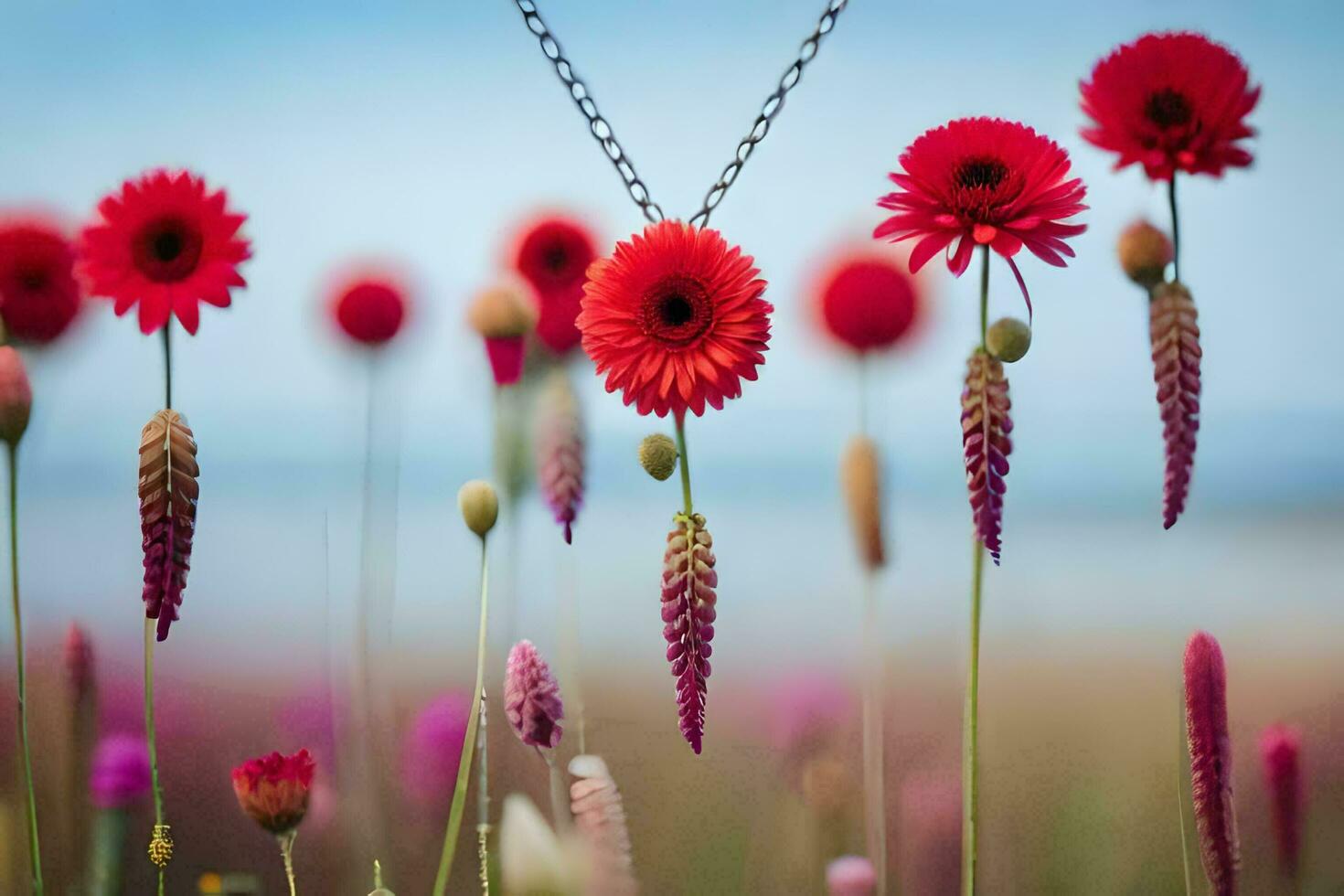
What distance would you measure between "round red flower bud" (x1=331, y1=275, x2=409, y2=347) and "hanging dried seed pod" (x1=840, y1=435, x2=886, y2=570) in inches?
13.4

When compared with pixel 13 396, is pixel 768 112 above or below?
above

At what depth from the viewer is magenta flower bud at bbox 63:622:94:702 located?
95cm

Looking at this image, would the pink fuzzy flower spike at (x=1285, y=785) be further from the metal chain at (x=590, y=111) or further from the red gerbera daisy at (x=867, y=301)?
the metal chain at (x=590, y=111)

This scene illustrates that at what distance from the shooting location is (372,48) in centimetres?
94

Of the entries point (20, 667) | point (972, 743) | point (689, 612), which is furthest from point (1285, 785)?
point (20, 667)

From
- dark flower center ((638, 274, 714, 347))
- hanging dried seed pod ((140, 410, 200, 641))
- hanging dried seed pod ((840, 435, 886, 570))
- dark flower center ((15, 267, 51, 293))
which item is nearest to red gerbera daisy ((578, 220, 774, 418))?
dark flower center ((638, 274, 714, 347))

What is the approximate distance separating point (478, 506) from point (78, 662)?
34cm

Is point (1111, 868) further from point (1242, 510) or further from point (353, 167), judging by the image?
point (353, 167)

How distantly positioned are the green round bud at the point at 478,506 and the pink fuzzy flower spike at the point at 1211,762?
471mm

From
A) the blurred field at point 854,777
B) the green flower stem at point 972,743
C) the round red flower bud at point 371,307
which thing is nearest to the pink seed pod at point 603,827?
the blurred field at point 854,777

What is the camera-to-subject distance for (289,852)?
0.91 m

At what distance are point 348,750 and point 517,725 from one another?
14cm

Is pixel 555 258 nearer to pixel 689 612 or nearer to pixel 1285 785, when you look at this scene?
pixel 689 612

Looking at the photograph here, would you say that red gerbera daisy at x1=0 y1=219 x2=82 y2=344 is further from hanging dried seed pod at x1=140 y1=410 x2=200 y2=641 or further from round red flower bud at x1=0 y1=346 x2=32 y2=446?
hanging dried seed pod at x1=140 y1=410 x2=200 y2=641
